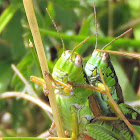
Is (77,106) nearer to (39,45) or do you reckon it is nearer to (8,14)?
(39,45)

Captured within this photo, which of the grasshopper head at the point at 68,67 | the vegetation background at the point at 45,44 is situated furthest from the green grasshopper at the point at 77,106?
the vegetation background at the point at 45,44

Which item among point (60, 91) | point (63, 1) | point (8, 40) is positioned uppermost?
point (63, 1)

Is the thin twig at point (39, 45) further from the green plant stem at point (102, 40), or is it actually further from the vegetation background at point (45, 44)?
the green plant stem at point (102, 40)

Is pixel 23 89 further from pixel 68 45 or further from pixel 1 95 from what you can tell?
pixel 68 45

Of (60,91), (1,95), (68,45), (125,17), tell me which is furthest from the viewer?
(125,17)

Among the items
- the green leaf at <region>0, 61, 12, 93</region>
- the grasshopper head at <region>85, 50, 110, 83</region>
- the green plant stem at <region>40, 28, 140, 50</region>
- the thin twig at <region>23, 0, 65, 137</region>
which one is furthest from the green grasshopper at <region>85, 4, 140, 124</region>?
the green leaf at <region>0, 61, 12, 93</region>

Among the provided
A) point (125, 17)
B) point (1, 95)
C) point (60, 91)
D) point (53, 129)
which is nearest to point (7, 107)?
point (1, 95)

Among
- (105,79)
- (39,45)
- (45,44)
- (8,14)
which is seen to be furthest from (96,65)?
(8,14)
